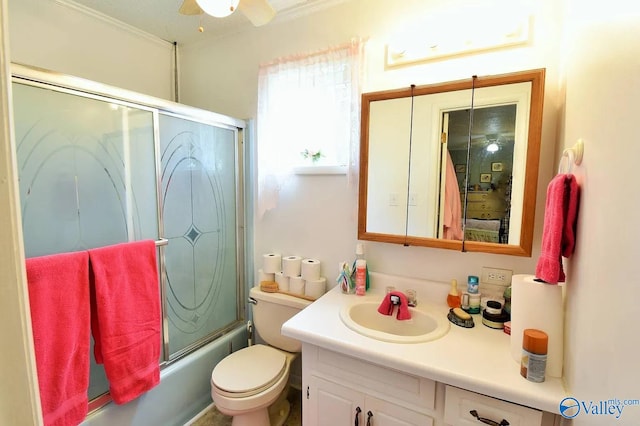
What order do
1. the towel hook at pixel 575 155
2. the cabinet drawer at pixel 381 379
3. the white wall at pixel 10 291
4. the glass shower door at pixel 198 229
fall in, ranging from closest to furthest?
the white wall at pixel 10 291, the towel hook at pixel 575 155, the cabinet drawer at pixel 381 379, the glass shower door at pixel 198 229

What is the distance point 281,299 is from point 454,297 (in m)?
0.96

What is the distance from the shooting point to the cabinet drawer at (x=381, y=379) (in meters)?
1.02

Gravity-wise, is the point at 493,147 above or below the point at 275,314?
above

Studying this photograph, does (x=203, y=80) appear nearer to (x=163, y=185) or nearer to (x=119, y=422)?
(x=163, y=185)

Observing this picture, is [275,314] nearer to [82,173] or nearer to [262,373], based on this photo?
[262,373]

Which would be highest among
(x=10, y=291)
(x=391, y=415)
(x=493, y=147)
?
(x=493, y=147)

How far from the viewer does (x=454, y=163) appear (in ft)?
4.50

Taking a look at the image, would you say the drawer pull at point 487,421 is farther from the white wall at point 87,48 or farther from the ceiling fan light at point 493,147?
the white wall at point 87,48

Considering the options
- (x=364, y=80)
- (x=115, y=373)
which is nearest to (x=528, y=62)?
(x=364, y=80)

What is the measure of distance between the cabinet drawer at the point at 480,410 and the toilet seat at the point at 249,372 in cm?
87

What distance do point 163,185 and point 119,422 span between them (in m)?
1.17

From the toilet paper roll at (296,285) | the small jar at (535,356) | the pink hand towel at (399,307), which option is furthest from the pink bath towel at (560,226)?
the toilet paper roll at (296,285)

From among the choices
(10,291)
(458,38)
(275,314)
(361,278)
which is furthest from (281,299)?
(458,38)

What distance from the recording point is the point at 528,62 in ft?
4.09
